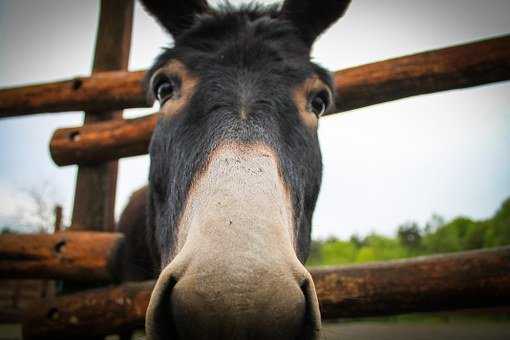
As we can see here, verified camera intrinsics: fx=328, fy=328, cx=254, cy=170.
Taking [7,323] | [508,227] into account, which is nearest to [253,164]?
[7,323]

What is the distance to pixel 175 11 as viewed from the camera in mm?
2510

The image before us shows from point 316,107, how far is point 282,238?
4.35 feet

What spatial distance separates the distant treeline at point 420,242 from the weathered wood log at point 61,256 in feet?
69.5

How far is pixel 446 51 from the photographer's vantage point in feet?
8.05

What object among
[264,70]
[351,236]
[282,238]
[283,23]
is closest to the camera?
[282,238]

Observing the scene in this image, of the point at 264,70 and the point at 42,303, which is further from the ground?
the point at 264,70

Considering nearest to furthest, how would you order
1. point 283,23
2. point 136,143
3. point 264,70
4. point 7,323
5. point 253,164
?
point 253,164 → point 264,70 → point 283,23 → point 136,143 → point 7,323

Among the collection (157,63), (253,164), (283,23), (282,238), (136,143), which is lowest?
(282,238)

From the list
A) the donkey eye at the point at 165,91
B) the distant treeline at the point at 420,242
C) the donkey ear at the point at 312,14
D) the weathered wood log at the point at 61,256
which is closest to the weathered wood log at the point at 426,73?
the donkey ear at the point at 312,14

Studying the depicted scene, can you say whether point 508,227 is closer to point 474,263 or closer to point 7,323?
point 474,263

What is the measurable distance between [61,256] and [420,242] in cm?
3621

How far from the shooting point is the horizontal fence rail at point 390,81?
233 centimetres

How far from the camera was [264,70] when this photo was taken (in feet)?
5.52

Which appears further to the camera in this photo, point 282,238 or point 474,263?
point 474,263
